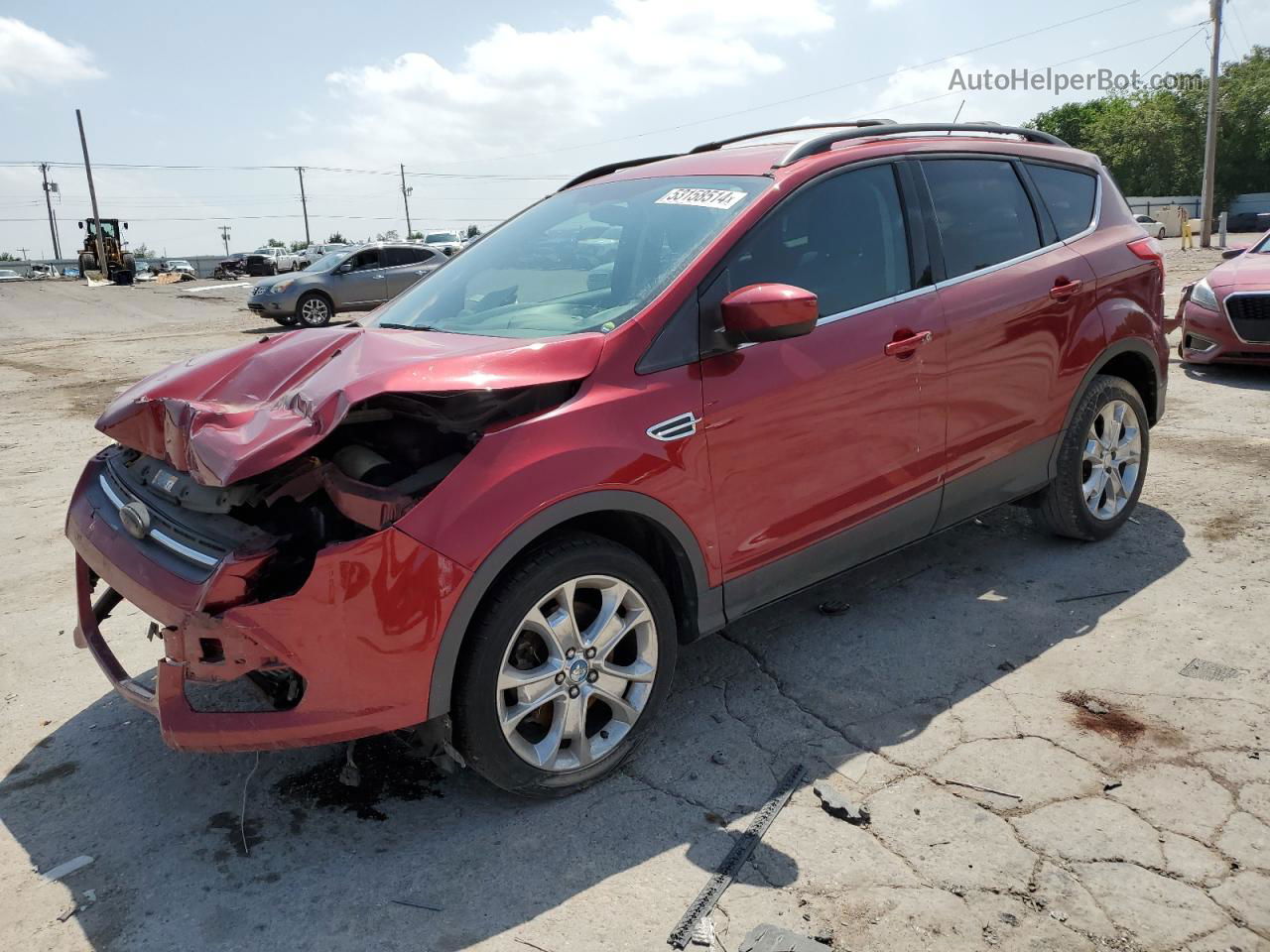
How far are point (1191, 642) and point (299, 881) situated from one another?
3.33 metres

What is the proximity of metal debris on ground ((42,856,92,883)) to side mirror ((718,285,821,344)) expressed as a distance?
2.43 metres

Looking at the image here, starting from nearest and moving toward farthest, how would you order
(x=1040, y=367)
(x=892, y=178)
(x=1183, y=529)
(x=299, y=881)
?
(x=299, y=881) → (x=892, y=178) → (x=1040, y=367) → (x=1183, y=529)

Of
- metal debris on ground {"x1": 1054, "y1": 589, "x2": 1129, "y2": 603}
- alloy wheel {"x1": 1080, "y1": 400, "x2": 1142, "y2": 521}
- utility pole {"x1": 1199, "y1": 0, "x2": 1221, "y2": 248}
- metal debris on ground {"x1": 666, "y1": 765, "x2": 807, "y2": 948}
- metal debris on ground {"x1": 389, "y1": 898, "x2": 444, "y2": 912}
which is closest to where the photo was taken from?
metal debris on ground {"x1": 666, "y1": 765, "x2": 807, "y2": 948}

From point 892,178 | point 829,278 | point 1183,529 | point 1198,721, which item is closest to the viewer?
point 1198,721

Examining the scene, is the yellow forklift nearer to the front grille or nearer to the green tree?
the front grille

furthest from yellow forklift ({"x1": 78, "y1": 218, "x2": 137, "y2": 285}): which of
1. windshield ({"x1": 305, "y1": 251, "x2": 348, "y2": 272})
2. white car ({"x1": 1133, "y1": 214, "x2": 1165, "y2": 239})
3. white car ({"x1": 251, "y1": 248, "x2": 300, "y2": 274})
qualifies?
white car ({"x1": 1133, "y1": 214, "x2": 1165, "y2": 239})

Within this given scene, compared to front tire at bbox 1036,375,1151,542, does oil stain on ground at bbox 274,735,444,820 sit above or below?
below

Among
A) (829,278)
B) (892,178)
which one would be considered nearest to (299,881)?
(829,278)

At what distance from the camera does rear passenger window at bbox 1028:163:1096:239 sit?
4.51 meters

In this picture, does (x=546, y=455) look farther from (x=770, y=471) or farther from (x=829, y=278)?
(x=829, y=278)

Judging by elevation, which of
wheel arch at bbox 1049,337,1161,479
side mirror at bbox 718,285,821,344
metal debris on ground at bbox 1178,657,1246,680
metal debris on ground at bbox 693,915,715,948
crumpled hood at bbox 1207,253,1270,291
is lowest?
metal debris on ground at bbox 693,915,715,948

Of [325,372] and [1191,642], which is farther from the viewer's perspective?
[1191,642]

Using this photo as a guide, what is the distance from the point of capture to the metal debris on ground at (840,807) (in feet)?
9.26

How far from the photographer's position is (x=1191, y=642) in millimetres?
3812
